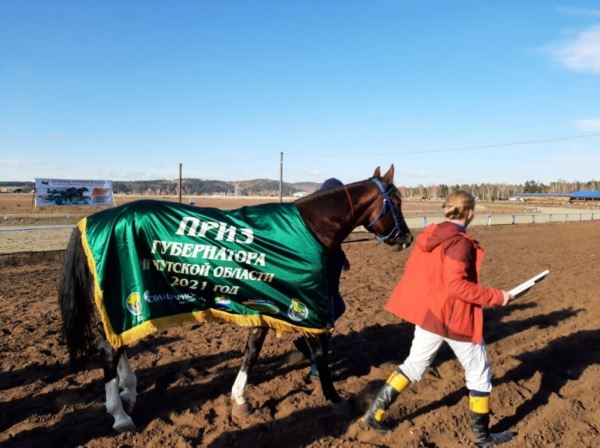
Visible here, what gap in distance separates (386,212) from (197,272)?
5.63 feet

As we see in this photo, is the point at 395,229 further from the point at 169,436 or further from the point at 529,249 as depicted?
the point at 529,249

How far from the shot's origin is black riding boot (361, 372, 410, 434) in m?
3.50

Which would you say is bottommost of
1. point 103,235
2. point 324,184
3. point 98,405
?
point 98,405

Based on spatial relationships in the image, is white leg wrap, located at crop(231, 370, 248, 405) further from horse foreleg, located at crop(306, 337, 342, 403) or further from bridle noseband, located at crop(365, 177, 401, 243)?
bridle noseband, located at crop(365, 177, 401, 243)

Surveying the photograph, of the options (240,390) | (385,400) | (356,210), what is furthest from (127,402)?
(356,210)

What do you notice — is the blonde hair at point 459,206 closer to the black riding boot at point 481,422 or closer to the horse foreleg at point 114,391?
the black riding boot at point 481,422

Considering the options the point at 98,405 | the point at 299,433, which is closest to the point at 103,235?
the point at 98,405

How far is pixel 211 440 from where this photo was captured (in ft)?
11.4

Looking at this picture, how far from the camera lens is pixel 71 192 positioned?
91.0ft

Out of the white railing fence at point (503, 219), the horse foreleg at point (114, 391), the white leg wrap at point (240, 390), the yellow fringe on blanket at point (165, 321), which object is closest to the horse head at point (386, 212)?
the yellow fringe on blanket at point (165, 321)

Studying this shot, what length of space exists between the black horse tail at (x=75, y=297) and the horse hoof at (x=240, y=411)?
1.43 meters

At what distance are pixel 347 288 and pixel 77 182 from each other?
947 inches

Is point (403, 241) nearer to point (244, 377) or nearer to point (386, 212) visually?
point (386, 212)

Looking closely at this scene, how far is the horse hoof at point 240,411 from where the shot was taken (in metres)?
3.84
